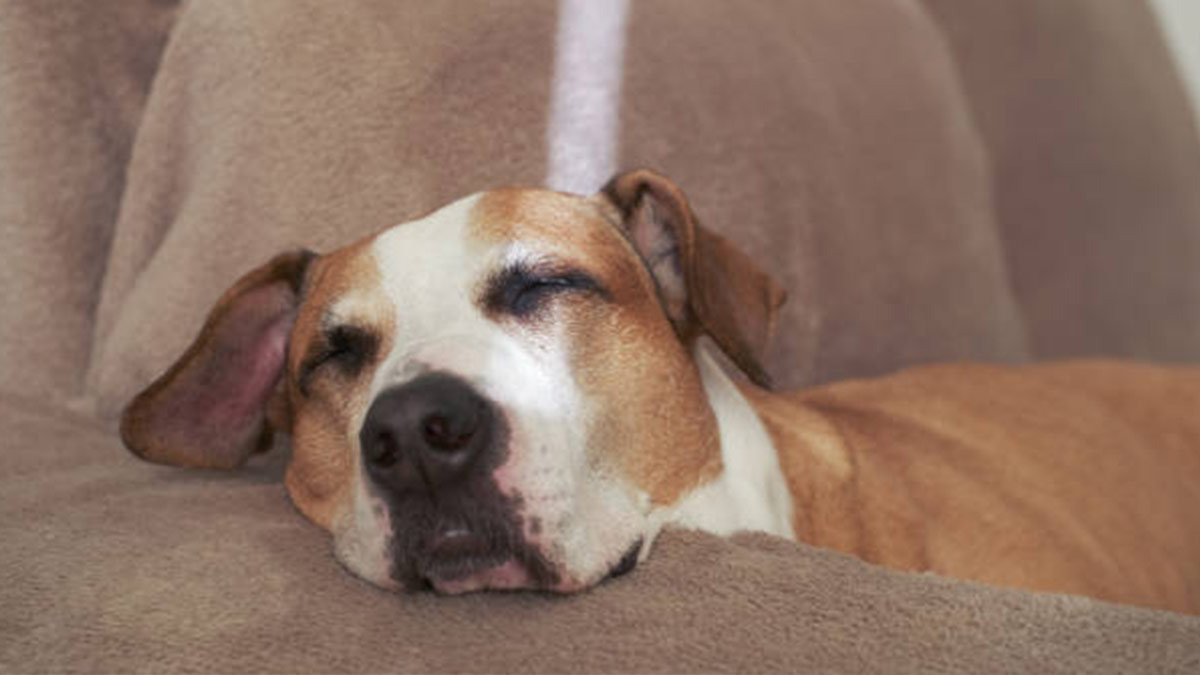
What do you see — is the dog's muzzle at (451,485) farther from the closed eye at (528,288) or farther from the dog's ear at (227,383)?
the dog's ear at (227,383)

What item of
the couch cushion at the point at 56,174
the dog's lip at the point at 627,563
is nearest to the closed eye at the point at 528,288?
the dog's lip at the point at 627,563

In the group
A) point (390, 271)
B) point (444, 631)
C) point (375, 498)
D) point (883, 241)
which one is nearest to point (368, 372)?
point (390, 271)

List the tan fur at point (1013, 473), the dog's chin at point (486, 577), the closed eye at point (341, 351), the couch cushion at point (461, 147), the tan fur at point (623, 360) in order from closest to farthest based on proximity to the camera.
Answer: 1. the dog's chin at point (486, 577)
2. the tan fur at point (623, 360)
3. the closed eye at point (341, 351)
4. the tan fur at point (1013, 473)
5. the couch cushion at point (461, 147)

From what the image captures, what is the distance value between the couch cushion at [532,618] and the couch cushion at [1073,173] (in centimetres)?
213

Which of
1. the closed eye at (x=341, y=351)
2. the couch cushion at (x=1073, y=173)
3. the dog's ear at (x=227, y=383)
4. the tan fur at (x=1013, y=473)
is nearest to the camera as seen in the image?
the closed eye at (x=341, y=351)

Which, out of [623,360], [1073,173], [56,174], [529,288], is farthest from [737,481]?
[1073,173]

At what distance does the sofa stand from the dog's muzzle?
2.3 inches

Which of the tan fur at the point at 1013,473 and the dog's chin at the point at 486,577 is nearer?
the dog's chin at the point at 486,577

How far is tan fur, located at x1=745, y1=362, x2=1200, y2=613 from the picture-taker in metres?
1.86

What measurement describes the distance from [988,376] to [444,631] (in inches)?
66.8

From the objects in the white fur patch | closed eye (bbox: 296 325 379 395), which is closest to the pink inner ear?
closed eye (bbox: 296 325 379 395)

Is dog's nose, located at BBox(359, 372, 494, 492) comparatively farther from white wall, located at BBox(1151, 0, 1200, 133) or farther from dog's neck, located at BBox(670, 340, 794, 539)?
white wall, located at BBox(1151, 0, 1200, 133)

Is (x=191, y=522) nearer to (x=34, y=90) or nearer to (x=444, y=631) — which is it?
(x=444, y=631)

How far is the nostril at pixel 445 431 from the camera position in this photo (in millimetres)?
1243
